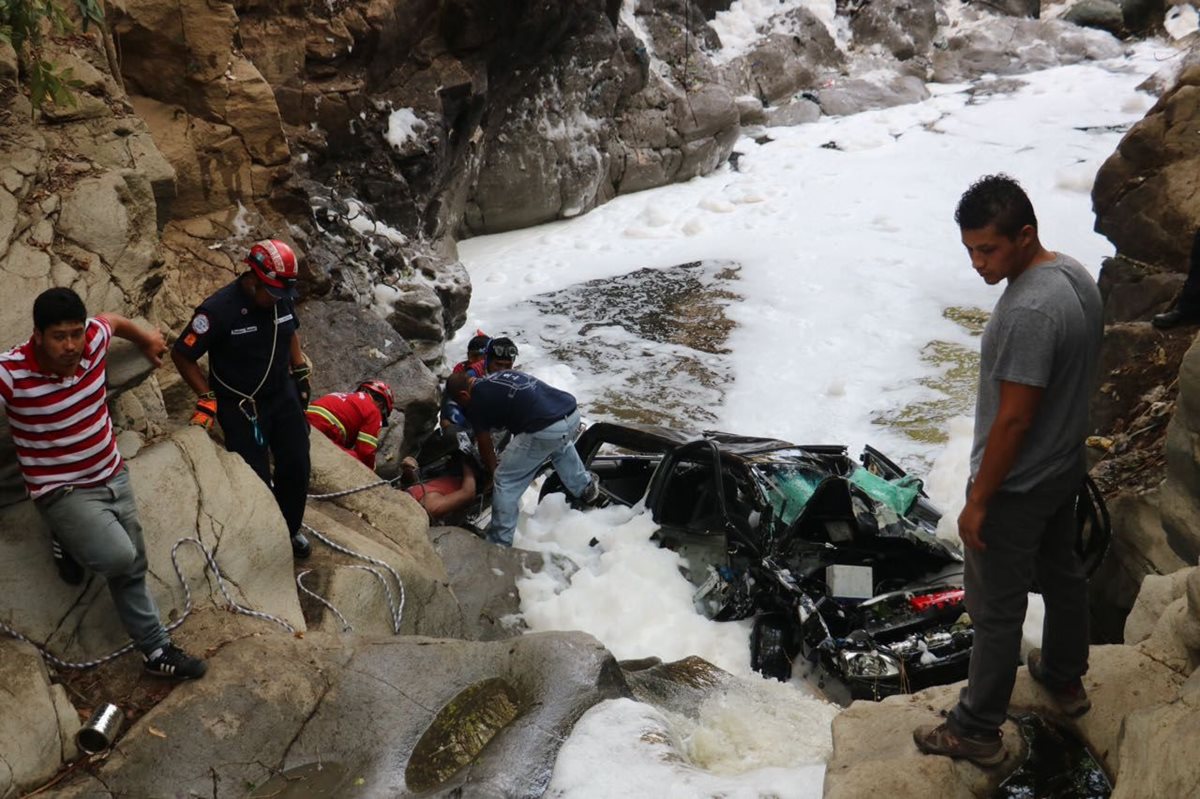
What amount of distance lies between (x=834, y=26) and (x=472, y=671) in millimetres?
24234

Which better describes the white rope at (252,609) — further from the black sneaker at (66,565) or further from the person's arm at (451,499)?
the person's arm at (451,499)

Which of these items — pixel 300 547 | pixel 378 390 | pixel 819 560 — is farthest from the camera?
pixel 378 390

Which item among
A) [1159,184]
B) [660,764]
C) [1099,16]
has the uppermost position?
[1099,16]

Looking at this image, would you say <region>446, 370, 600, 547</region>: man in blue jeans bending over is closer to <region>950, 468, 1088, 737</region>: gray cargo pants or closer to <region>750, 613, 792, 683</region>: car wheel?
<region>750, 613, 792, 683</region>: car wheel

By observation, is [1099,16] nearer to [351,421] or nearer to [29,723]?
[351,421]

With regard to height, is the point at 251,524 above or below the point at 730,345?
above

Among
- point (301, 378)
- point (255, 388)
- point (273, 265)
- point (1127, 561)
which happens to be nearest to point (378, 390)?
point (301, 378)

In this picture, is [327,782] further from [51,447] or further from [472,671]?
[51,447]

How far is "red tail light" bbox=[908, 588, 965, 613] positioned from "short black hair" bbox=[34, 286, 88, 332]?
14.0 feet

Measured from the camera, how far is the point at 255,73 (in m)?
8.61

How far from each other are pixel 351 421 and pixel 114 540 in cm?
313

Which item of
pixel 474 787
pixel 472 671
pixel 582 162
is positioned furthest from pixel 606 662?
pixel 582 162

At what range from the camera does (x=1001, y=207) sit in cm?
294

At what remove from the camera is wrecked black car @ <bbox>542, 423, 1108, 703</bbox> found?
5.24 meters
